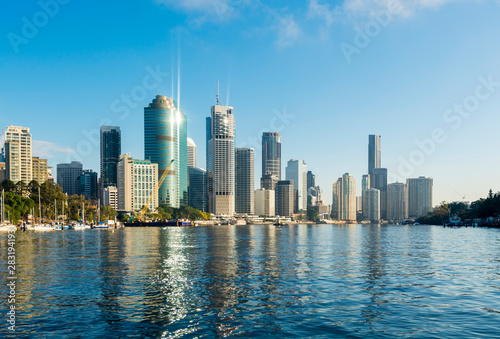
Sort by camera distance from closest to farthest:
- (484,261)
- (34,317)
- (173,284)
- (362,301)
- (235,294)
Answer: (34,317), (362,301), (235,294), (173,284), (484,261)

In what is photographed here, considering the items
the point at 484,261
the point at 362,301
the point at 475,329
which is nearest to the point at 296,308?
the point at 362,301

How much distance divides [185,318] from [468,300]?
2901 centimetres

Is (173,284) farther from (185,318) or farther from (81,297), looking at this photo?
(185,318)

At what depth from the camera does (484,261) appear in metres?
74.3

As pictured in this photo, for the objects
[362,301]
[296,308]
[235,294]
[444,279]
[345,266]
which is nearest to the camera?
[296,308]

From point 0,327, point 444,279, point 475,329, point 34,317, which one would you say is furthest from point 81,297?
point 444,279

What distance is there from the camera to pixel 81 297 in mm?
40969

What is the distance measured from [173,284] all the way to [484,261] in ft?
195

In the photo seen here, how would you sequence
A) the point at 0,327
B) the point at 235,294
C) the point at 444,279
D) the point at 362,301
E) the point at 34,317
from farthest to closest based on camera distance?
the point at 444,279 → the point at 235,294 → the point at 362,301 → the point at 34,317 → the point at 0,327

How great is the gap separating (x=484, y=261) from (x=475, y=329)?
51108 millimetres

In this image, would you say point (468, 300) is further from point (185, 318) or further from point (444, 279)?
point (185, 318)

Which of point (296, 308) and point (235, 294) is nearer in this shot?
point (296, 308)

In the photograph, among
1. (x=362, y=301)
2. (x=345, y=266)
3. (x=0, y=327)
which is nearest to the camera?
(x=0, y=327)

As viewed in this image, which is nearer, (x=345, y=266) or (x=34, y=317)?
(x=34, y=317)
